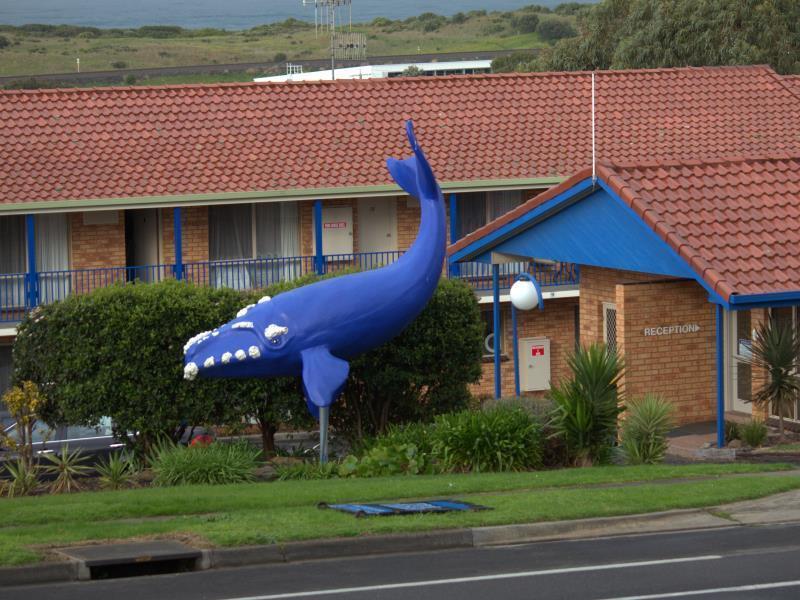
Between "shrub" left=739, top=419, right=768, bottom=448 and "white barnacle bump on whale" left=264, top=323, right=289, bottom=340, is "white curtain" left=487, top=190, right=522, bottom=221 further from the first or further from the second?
"white barnacle bump on whale" left=264, top=323, right=289, bottom=340

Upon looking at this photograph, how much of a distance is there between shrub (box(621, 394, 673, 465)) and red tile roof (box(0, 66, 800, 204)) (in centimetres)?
1376

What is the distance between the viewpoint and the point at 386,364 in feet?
69.5

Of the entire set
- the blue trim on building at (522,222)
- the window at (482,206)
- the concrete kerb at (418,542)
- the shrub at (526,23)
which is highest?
the shrub at (526,23)

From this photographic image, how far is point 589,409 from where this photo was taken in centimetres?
1844

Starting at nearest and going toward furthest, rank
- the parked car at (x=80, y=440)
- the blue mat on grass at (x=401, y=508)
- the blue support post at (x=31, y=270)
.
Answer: the blue mat on grass at (x=401, y=508) < the parked car at (x=80, y=440) < the blue support post at (x=31, y=270)

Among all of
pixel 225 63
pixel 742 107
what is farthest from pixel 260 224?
pixel 225 63

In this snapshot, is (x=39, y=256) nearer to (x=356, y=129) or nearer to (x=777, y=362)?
(x=356, y=129)

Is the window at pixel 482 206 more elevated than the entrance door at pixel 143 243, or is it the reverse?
the window at pixel 482 206

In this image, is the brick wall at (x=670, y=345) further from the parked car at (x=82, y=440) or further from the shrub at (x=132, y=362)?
the parked car at (x=82, y=440)

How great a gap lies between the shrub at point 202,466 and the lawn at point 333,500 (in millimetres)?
1265

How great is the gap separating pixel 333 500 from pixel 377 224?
59.4ft

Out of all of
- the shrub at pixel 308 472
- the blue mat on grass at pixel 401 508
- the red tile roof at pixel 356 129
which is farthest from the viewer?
the red tile roof at pixel 356 129

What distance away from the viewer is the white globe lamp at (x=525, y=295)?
21.9 meters

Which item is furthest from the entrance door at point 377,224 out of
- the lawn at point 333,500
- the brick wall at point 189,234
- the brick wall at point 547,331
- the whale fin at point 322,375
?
the lawn at point 333,500
